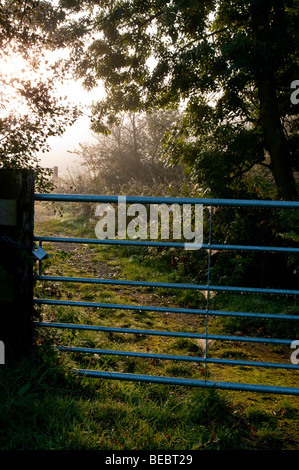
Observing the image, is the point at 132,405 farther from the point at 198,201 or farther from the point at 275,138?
the point at 275,138

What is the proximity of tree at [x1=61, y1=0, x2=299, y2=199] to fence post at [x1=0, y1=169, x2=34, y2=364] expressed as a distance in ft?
18.4

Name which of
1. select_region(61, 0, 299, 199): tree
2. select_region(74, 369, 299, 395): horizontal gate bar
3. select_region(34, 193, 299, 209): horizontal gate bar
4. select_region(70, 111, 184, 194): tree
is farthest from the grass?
select_region(70, 111, 184, 194): tree

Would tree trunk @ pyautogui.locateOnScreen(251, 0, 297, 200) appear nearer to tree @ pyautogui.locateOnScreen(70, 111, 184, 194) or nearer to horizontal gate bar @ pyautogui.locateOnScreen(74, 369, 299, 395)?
horizontal gate bar @ pyautogui.locateOnScreen(74, 369, 299, 395)

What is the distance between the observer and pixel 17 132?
18.1ft

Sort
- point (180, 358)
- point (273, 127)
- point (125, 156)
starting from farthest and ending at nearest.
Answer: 1. point (125, 156)
2. point (273, 127)
3. point (180, 358)

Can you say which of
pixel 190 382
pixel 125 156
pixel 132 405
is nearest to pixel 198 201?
pixel 190 382

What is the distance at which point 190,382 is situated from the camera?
2.98 metres

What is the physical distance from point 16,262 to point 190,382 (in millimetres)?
1656

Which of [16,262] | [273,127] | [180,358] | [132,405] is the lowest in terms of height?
[132,405]

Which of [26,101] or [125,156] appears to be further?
[125,156]

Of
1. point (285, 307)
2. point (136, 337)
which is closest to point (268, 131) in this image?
point (285, 307)

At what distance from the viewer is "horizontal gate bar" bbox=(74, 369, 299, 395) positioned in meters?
2.89

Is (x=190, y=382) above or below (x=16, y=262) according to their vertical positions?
below
